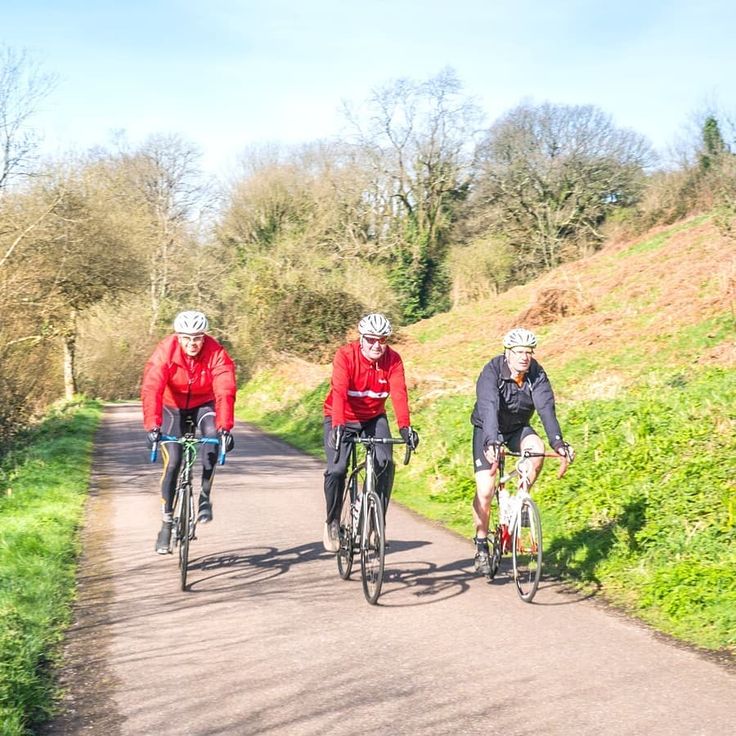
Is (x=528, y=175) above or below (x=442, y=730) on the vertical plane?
above

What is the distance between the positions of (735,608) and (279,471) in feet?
32.6

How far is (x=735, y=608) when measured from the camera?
6473mm

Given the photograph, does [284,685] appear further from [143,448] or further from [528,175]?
[528,175]

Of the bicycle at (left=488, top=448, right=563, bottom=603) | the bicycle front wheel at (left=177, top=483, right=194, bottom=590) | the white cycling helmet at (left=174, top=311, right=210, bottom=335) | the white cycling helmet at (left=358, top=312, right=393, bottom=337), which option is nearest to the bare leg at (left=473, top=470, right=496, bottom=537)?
the bicycle at (left=488, top=448, right=563, bottom=603)

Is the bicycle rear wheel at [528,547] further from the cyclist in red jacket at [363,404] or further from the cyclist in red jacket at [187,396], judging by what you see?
the cyclist in red jacket at [187,396]

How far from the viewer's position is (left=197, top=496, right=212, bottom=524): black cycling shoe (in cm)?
782

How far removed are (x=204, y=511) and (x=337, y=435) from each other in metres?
1.32

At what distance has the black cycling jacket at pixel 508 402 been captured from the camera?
7.30 m

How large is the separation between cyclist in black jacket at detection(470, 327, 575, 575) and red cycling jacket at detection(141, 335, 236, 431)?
201cm

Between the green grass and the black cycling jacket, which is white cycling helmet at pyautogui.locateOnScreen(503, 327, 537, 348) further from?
the green grass

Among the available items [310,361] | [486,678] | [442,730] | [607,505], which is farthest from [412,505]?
[310,361]

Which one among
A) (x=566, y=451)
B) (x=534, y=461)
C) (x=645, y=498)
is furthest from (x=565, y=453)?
(x=645, y=498)

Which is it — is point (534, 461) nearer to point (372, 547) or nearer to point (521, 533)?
point (521, 533)

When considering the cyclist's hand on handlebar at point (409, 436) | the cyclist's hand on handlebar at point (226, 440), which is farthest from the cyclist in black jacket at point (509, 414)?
the cyclist's hand on handlebar at point (226, 440)
